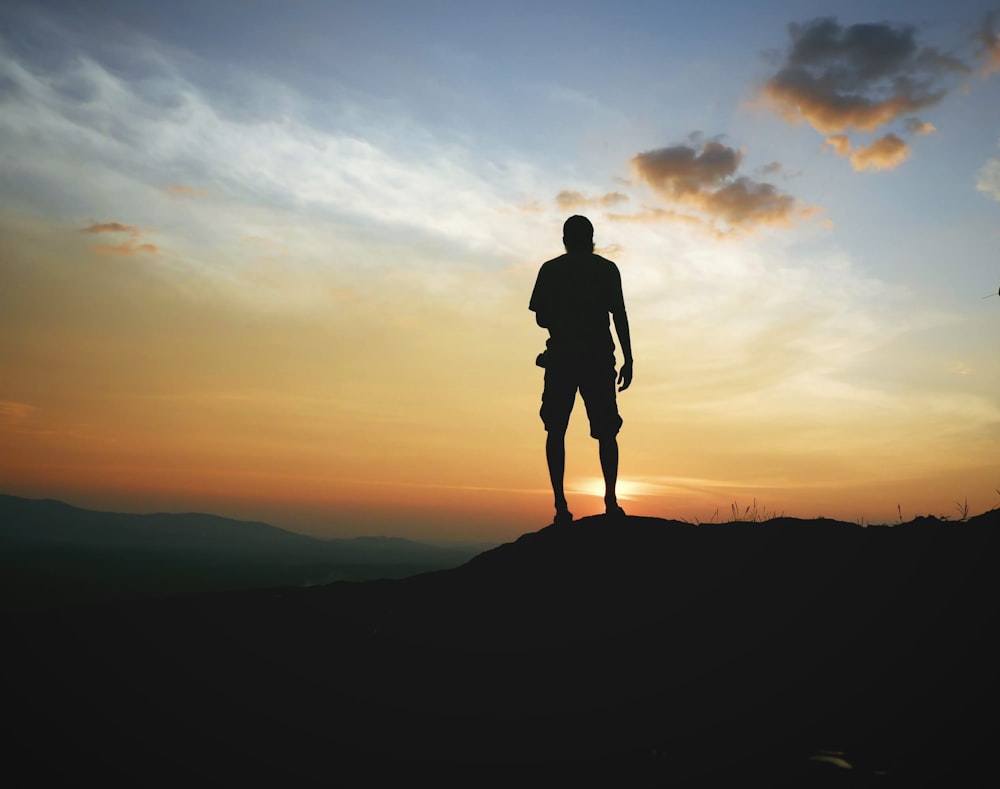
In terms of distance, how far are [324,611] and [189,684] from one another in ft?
5.19

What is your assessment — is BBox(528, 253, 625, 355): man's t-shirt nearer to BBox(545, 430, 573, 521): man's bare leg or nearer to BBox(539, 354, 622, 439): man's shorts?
BBox(539, 354, 622, 439): man's shorts

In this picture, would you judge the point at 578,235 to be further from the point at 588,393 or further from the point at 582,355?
the point at 588,393

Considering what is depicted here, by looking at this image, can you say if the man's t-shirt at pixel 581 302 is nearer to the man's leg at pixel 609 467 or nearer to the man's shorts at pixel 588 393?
the man's shorts at pixel 588 393

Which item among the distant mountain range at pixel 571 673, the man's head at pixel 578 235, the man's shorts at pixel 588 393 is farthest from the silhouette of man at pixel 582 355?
the distant mountain range at pixel 571 673

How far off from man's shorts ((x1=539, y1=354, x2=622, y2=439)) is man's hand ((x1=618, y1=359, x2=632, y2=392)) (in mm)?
108

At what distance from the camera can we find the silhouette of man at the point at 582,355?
336 inches

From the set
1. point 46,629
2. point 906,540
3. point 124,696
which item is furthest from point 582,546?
point 46,629

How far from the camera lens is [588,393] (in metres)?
8.56

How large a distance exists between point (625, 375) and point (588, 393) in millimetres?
553

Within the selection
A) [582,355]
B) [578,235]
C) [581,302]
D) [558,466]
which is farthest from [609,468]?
[578,235]

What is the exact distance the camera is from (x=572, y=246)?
29.2 ft

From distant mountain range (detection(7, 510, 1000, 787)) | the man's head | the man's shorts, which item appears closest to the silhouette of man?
the man's shorts

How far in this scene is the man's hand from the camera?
868 cm

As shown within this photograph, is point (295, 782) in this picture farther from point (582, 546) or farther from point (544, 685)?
point (582, 546)
